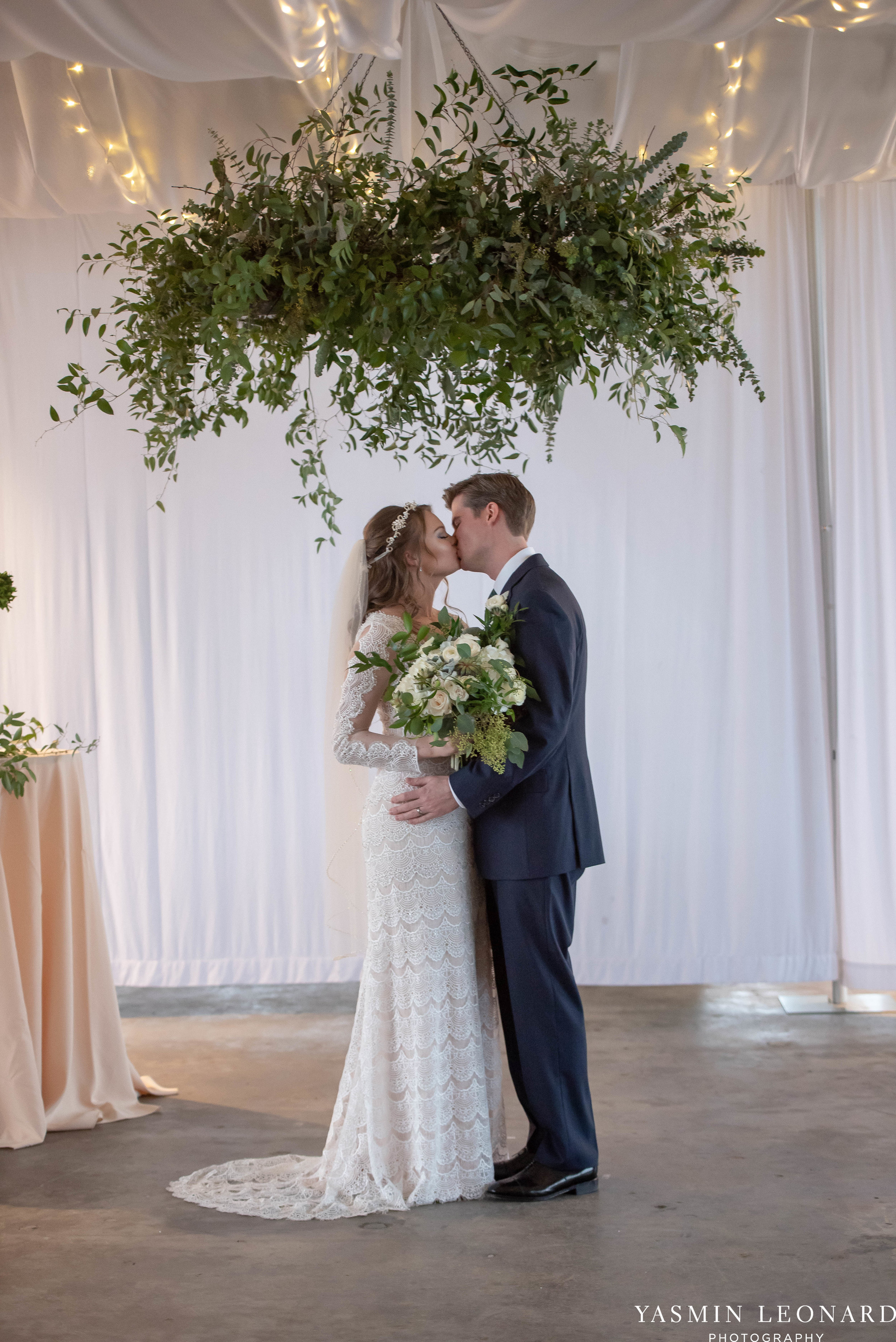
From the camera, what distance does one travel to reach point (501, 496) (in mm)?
3277

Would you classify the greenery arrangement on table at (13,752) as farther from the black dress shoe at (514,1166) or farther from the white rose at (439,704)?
the black dress shoe at (514,1166)

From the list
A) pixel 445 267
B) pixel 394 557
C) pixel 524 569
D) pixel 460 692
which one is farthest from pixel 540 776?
pixel 445 267

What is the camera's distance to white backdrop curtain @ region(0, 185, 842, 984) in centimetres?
502

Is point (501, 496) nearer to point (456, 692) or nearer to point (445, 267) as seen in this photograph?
point (456, 692)

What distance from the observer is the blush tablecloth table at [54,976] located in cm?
366

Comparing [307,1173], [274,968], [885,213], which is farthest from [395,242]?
[274,968]

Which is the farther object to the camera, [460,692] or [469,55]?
[469,55]

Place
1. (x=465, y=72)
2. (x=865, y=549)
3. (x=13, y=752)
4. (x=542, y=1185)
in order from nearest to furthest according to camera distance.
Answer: (x=542, y=1185)
(x=13, y=752)
(x=465, y=72)
(x=865, y=549)

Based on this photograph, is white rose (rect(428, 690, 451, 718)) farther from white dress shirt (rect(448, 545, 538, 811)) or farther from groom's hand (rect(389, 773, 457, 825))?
white dress shirt (rect(448, 545, 538, 811))

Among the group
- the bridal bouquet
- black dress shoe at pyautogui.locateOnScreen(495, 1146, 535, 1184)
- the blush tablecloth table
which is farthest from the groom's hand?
the blush tablecloth table

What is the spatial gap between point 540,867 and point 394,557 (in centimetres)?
97

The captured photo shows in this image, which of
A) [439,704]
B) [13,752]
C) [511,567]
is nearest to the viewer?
[439,704]

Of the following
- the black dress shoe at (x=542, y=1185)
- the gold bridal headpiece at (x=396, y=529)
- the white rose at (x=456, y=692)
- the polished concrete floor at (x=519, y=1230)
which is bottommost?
the polished concrete floor at (x=519, y=1230)

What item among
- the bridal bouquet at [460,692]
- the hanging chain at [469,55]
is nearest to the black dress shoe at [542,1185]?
the bridal bouquet at [460,692]
